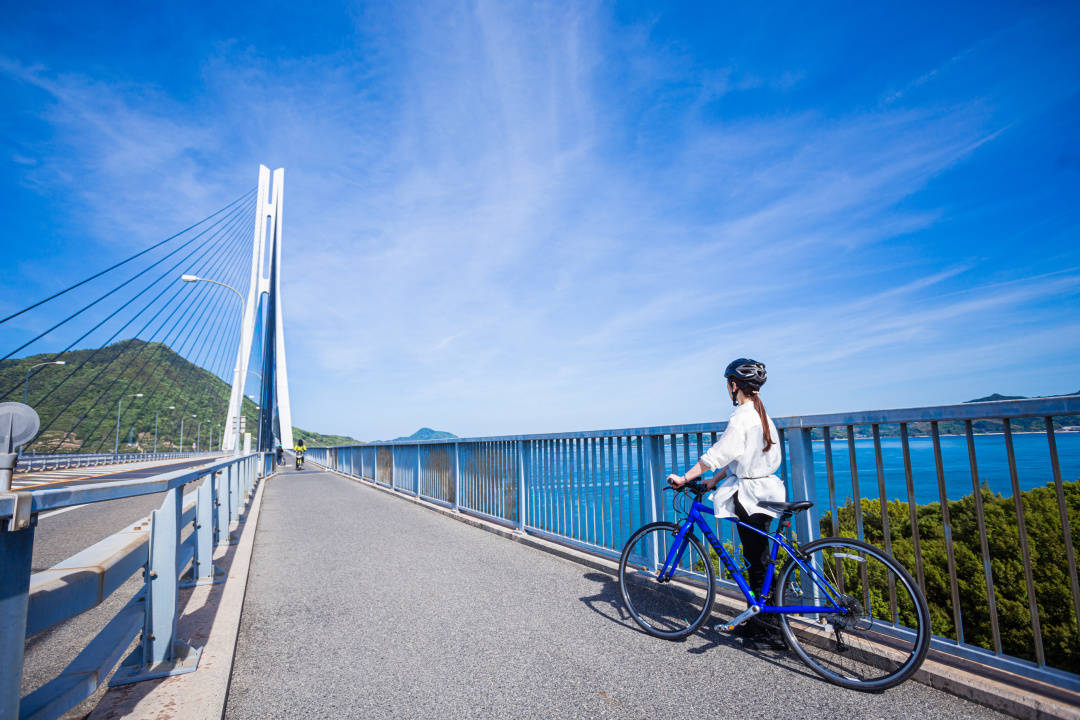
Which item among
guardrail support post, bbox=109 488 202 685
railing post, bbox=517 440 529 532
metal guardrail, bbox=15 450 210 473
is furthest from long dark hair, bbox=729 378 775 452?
metal guardrail, bbox=15 450 210 473

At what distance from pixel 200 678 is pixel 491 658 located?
149 cm

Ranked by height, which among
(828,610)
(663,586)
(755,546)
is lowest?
(663,586)

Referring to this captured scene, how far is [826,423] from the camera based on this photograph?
3.57 meters

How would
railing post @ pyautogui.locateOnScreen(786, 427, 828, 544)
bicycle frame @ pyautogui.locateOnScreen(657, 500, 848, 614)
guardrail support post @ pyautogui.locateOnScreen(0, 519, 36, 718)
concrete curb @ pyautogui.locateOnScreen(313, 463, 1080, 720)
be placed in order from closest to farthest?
guardrail support post @ pyautogui.locateOnScreen(0, 519, 36, 718) → concrete curb @ pyautogui.locateOnScreen(313, 463, 1080, 720) → bicycle frame @ pyautogui.locateOnScreen(657, 500, 848, 614) → railing post @ pyautogui.locateOnScreen(786, 427, 828, 544)

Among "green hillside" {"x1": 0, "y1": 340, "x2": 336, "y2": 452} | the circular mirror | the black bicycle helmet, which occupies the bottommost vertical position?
the circular mirror

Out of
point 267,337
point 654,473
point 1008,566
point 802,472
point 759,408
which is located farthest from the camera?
point 267,337

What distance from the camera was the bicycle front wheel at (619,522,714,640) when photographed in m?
3.72

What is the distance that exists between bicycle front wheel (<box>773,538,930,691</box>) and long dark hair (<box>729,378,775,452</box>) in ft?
1.93

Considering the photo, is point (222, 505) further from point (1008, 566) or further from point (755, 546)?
point (1008, 566)

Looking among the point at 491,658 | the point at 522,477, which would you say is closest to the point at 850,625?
the point at 491,658

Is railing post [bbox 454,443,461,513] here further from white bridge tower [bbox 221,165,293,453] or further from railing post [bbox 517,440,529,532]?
white bridge tower [bbox 221,165,293,453]

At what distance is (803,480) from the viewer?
12.1 feet

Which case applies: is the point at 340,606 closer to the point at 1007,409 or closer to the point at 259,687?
A: the point at 259,687

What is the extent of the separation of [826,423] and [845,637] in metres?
1.18
